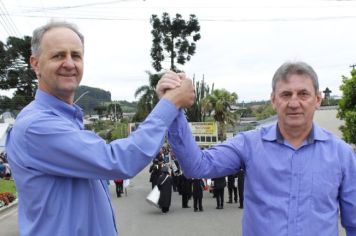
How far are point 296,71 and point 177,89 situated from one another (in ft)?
2.46

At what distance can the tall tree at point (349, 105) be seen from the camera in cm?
1839

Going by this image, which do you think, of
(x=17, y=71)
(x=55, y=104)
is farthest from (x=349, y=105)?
(x=17, y=71)

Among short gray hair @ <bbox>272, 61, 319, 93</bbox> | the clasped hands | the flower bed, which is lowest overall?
the flower bed

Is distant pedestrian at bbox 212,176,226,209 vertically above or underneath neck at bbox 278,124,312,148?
underneath

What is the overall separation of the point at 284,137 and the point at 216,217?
1057 cm

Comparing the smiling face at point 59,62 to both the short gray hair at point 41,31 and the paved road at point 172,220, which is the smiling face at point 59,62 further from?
the paved road at point 172,220

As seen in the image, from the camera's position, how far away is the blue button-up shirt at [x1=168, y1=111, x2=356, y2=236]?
240 cm

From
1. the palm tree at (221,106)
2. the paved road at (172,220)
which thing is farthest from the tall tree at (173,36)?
the paved road at (172,220)

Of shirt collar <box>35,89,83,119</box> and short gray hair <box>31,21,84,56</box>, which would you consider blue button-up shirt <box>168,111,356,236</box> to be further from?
short gray hair <box>31,21,84,56</box>

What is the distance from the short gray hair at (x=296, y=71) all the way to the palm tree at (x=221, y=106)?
34249 millimetres

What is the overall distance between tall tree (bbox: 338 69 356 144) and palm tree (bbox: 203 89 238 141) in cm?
1762

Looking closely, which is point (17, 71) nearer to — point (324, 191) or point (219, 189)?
point (219, 189)

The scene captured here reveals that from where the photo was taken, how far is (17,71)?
44656mm

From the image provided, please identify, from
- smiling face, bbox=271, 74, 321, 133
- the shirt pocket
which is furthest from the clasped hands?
the shirt pocket
